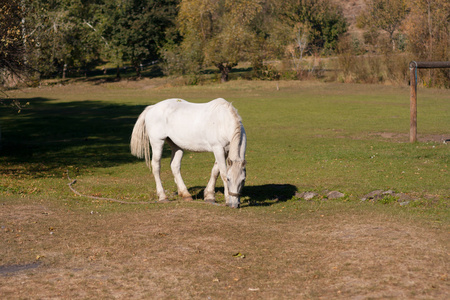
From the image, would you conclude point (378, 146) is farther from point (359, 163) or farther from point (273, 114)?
point (273, 114)

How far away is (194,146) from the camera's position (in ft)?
44.3

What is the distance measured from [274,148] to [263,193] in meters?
8.65

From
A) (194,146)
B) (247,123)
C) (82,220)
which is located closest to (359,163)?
(194,146)

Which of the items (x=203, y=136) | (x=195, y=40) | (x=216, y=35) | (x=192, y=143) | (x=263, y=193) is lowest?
(x=263, y=193)

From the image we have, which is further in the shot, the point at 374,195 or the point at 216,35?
the point at 216,35

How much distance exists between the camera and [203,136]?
13.2m

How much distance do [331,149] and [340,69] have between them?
36.9 metres

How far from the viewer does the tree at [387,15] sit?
83625mm

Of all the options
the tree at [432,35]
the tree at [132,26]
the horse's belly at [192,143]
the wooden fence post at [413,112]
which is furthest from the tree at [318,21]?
the horse's belly at [192,143]

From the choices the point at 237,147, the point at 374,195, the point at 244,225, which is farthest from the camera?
the point at 374,195

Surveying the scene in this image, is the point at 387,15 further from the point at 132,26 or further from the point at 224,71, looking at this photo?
the point at 132,26

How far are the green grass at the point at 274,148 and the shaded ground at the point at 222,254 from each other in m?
2.51

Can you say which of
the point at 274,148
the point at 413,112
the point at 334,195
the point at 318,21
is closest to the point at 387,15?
the point at 318,21

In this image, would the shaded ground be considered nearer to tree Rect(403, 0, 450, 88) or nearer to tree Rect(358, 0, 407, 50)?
tree Rect(403, 0, 450, 88)
